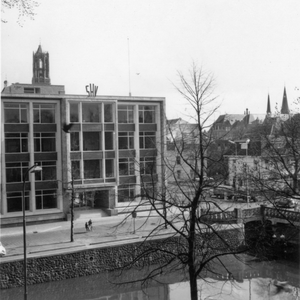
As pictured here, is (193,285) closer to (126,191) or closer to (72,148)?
(72,148)

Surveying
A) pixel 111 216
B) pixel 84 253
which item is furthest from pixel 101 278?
pixel 111 216

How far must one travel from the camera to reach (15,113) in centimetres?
1798

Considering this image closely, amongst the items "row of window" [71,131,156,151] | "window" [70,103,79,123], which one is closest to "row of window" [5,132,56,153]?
"row of window" [71,131,156,151]

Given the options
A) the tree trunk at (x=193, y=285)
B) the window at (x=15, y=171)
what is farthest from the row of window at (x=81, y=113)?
the tree trunk at (x=193, y=285)

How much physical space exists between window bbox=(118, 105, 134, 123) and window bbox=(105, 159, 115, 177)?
79.8 inches

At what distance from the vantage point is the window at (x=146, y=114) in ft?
68.4

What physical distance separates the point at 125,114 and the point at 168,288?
9.80 meters

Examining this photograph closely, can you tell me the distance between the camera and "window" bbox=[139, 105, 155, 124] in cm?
2084

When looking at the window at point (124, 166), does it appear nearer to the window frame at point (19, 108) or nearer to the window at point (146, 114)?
the window at point (146, 114)

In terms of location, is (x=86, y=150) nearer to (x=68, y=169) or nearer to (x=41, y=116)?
(x=68, y=169)

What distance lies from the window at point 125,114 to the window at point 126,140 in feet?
2.09

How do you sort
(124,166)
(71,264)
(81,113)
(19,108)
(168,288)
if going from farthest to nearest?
(124,166) < (81,113) < (19,108) < (71,264) < (168,288)

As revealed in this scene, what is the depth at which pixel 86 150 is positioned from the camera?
1962 cm

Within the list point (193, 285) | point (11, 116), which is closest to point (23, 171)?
point (11, 116)
